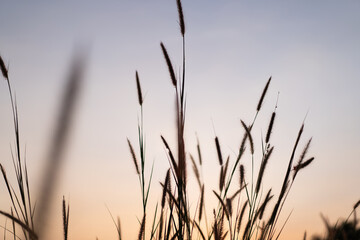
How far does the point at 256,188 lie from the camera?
249 cm

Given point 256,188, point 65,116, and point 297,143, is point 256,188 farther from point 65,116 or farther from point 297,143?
point 65,116

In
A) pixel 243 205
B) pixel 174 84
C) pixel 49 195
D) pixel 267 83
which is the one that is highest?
pixel 267 83

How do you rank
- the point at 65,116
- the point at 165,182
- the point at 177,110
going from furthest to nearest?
the point at 165,182 → the point at 177,110 → the point at 65,116

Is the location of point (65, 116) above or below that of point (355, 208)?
below

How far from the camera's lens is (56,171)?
25cm

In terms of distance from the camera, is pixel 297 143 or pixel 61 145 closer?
pixel 61 145

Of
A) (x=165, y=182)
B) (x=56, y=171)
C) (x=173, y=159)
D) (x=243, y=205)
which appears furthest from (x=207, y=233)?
(x=56, y=171)

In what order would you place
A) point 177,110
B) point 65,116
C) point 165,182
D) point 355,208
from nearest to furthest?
point 65,116 → point 177,110 → point 165,182 → point 355,208

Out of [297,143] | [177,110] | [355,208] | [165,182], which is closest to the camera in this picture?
[177,110]

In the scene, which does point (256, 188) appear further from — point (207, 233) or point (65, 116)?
point (65, 116)

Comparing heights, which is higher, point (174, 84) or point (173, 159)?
point (174, 84)

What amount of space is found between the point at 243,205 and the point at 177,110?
1.17 metres

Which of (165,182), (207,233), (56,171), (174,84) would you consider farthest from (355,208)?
(56,171)

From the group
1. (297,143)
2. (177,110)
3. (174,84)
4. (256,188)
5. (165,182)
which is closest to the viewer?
(177,110)
